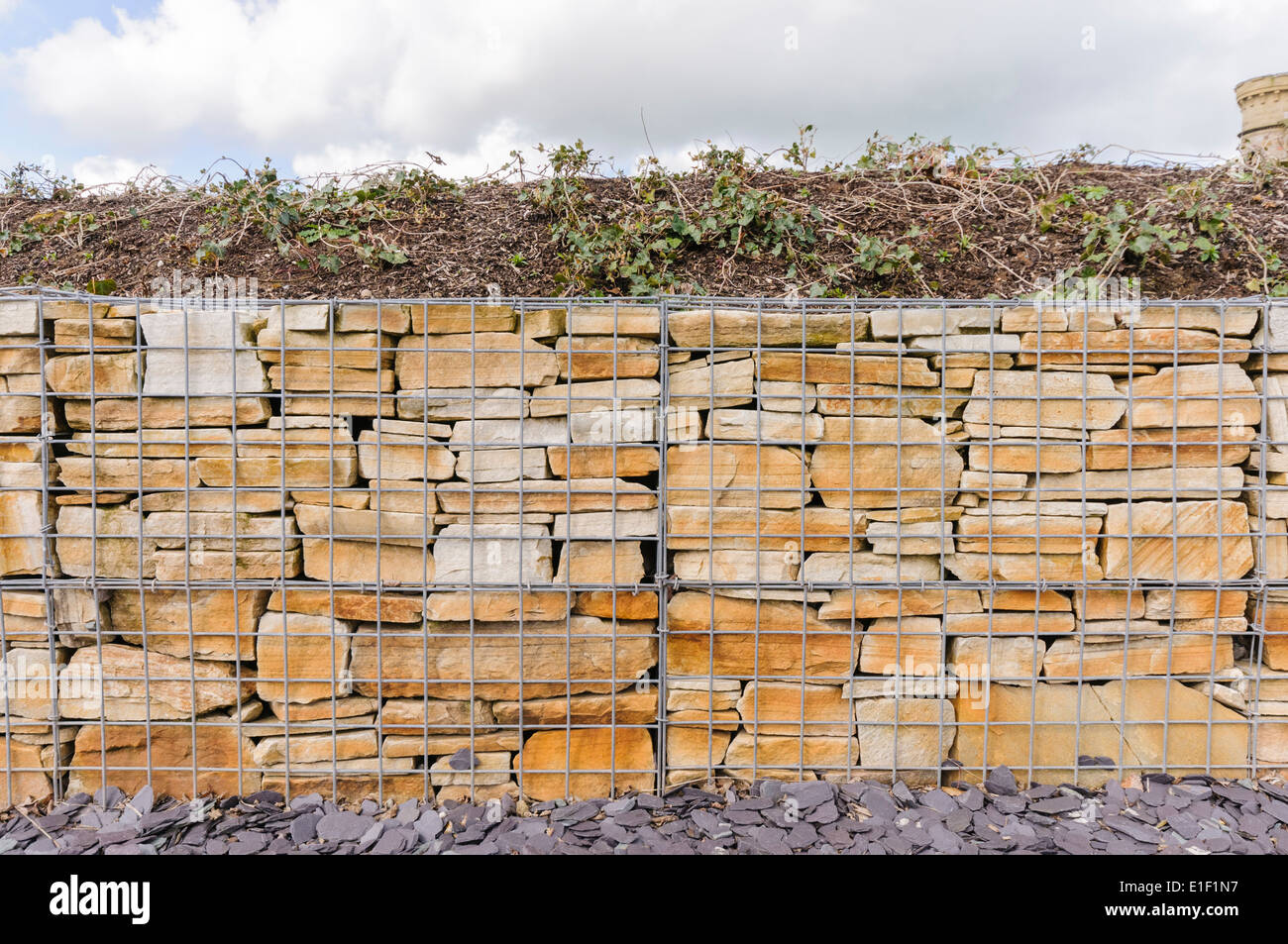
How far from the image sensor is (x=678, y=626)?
9.37ft

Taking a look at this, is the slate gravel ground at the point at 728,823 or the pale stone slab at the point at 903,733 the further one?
the pale stone slab at the point at 903,733

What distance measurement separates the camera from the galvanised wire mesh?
9.13 feet

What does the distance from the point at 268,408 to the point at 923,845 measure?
9.28 feet

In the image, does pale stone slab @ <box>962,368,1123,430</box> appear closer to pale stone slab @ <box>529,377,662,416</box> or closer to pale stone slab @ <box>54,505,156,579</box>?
pale stone slab @ <box>529,377,662,416</box>

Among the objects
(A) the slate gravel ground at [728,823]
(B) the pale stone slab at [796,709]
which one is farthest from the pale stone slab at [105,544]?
(B) the pale stone slab at [796,709]

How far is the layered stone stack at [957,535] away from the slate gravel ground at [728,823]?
0.12 m

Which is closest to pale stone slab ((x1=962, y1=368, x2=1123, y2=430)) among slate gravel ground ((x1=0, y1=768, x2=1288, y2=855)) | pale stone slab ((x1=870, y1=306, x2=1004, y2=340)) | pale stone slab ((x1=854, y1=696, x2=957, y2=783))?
Answer: pale stone slab ((x1=870, y1=306, x2=1004, y2=340))

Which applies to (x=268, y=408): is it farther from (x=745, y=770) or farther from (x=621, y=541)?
(x=745, y=770)

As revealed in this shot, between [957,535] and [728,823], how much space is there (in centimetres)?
136

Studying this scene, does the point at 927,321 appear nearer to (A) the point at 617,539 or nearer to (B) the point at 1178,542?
(B) the point at 1178,542

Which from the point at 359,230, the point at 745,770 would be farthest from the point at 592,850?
the point at 359,230

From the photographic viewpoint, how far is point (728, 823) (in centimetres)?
267

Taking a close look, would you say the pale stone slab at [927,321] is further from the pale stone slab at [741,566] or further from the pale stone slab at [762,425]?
the pale stone slab at [741,566]

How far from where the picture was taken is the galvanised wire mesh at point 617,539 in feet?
9.13
